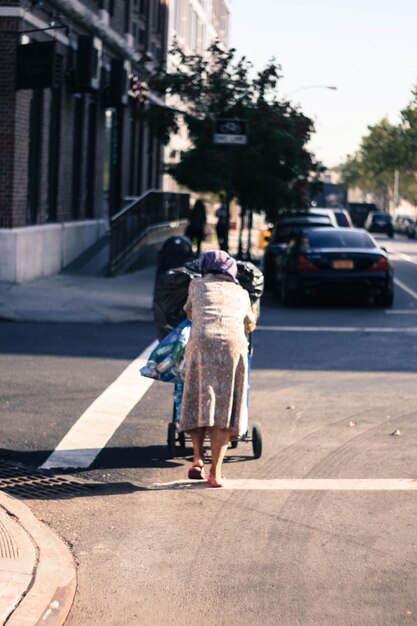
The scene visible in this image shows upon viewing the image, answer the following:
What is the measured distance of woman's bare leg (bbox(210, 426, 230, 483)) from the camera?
8.55m

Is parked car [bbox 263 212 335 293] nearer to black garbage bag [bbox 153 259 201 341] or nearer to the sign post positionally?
the sign post

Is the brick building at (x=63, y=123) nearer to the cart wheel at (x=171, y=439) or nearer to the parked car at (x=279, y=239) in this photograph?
the parked car at (x=279, y=239)

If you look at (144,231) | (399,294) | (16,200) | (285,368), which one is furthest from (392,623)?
(144,231)

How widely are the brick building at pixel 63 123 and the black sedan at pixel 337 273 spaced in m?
5.18

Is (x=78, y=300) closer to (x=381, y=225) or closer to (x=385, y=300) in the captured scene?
(x=385, y=300)

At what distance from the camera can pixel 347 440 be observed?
1020cm

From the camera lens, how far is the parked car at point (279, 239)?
26.8 metres

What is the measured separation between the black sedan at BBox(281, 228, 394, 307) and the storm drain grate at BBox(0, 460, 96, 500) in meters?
13.8

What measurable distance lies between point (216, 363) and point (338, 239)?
49.9ft

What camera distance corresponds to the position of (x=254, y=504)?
8086 millimetres

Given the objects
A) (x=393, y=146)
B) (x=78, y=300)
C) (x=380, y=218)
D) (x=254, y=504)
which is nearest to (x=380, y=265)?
(x=78, y=300)

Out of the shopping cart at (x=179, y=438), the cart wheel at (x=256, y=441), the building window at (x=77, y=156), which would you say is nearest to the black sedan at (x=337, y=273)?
the building window at (x=77, y=156)

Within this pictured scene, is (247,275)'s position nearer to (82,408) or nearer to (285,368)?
(82,408)

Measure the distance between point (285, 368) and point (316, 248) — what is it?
28.7 ft
